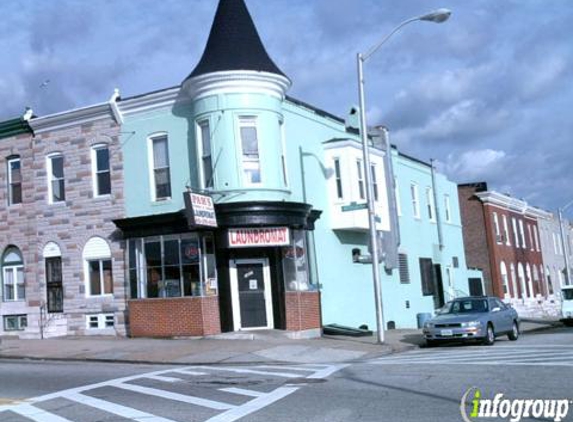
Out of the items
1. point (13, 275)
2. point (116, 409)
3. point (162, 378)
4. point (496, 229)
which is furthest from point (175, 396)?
point (496, 229)

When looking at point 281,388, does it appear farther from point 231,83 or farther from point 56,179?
point 56,179

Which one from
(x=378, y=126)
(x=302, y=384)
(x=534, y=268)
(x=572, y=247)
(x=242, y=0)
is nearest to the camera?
(x=302, y=384)

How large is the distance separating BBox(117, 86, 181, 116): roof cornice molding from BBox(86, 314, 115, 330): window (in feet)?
22.2

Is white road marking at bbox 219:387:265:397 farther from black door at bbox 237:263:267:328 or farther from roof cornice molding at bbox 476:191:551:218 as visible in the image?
roof cornice molding at bbox 476:191:551:218

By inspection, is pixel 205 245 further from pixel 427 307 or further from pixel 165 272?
pixel 427 307

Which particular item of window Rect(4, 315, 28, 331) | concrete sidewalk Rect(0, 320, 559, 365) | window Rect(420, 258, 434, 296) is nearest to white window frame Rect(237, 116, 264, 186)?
concrete sidewalk Rect(0, 320, 559, 365)

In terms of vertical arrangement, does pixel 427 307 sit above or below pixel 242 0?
below

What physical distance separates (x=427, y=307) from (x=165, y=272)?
15.0 metres

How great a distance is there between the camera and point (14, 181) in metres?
26.3

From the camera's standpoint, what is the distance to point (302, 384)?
472 inches

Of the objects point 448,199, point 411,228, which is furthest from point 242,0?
point 448,199

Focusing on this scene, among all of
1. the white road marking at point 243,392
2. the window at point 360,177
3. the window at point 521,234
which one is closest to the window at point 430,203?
the window at point 360,177

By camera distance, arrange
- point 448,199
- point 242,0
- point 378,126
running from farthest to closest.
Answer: point 448,199, point 378,126, point 242,0
